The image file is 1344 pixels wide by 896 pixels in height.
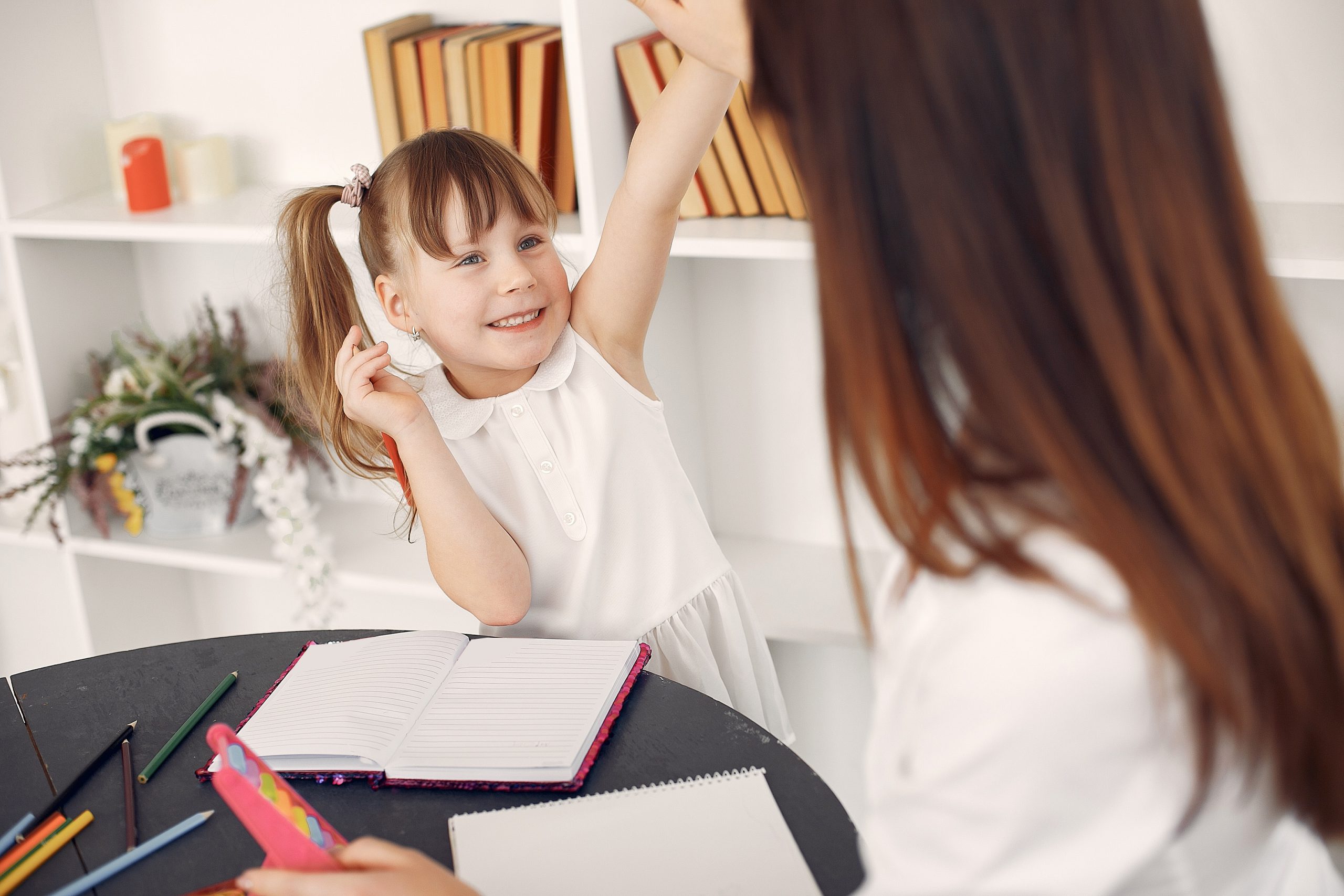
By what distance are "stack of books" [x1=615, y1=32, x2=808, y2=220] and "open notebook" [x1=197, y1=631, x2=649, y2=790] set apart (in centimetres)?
66

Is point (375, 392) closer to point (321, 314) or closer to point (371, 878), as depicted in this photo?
point (321, 314)

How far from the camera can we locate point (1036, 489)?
54cm

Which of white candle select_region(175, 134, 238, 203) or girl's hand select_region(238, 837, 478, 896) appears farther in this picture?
white candle select_region(175, 134, 238, 203)

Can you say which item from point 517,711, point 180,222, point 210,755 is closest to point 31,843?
point 210,755

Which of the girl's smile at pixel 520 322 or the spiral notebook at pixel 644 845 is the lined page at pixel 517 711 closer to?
the spiral notebook at pixel 644 845

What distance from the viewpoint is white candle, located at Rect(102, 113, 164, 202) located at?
196 centimetres

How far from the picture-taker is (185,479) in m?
2.04

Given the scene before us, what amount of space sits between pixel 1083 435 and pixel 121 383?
1825 mm

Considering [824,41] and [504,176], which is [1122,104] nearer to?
[824,41]

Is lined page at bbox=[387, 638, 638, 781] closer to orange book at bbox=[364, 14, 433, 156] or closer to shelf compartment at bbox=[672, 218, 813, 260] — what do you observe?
shelf compartment at bbox=[672, 218, 813, 260]

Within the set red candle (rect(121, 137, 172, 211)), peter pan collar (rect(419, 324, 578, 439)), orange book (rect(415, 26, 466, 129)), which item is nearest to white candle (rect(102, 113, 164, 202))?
red candle (rect(121, 137, 172, 211))

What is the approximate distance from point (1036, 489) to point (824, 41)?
22 cm

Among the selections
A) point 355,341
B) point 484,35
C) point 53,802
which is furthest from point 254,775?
point 484,35

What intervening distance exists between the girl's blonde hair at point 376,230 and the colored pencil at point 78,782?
43 cm
